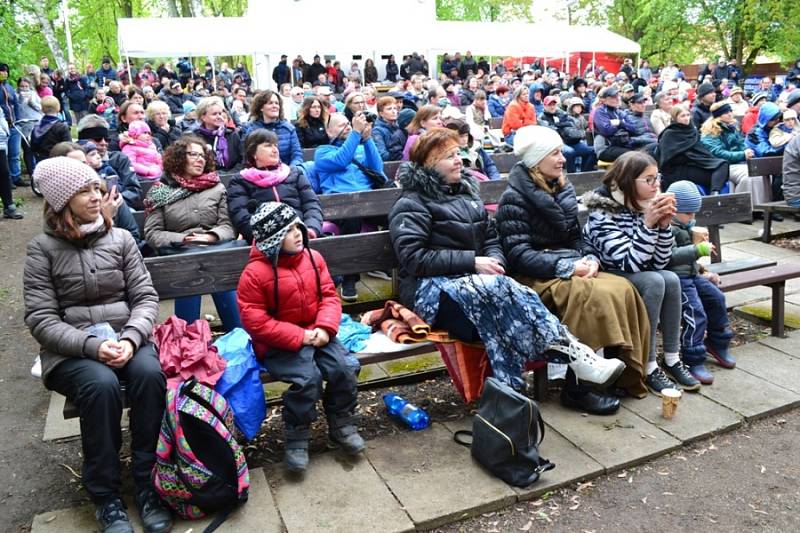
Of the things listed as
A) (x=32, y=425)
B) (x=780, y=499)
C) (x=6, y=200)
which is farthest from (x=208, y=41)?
(x=780, y=499)

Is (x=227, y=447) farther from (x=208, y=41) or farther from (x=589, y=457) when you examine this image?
(x=208, y=41)

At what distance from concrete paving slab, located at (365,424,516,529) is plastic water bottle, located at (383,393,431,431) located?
1.9 inches

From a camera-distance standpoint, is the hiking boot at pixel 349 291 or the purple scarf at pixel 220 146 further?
the purple scarf at pixel 220 146

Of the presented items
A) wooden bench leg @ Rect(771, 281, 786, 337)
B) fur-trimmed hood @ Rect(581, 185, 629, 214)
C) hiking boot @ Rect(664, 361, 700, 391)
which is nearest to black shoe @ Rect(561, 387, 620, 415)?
hiking boot @ Rect(664, 361, 700, 391)

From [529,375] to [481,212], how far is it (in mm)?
1166

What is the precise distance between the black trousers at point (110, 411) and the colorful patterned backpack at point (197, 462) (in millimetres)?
73

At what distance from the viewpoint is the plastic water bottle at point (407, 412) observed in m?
3.90

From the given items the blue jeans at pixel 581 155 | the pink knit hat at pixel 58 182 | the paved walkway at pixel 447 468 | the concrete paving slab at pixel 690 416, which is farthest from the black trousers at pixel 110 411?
the blue jeans at pixel 581 155

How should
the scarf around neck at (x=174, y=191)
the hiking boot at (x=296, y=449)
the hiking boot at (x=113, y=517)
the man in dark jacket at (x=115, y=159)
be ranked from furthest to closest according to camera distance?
the man in dark jacket at (x=115, y=159)
the scarf around neck at (x=174, y=191)
the hiking boot at (x=296, y=449)
the hiking boot at (x=113, y=517)

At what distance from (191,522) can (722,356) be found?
3.52 m

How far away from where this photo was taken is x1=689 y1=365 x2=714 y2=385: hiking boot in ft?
14.4

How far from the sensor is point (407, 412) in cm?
395

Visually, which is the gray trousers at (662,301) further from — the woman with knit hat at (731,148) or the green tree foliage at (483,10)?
the green tree foliage at (483,10)

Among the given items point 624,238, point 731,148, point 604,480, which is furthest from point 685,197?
point 731,148
